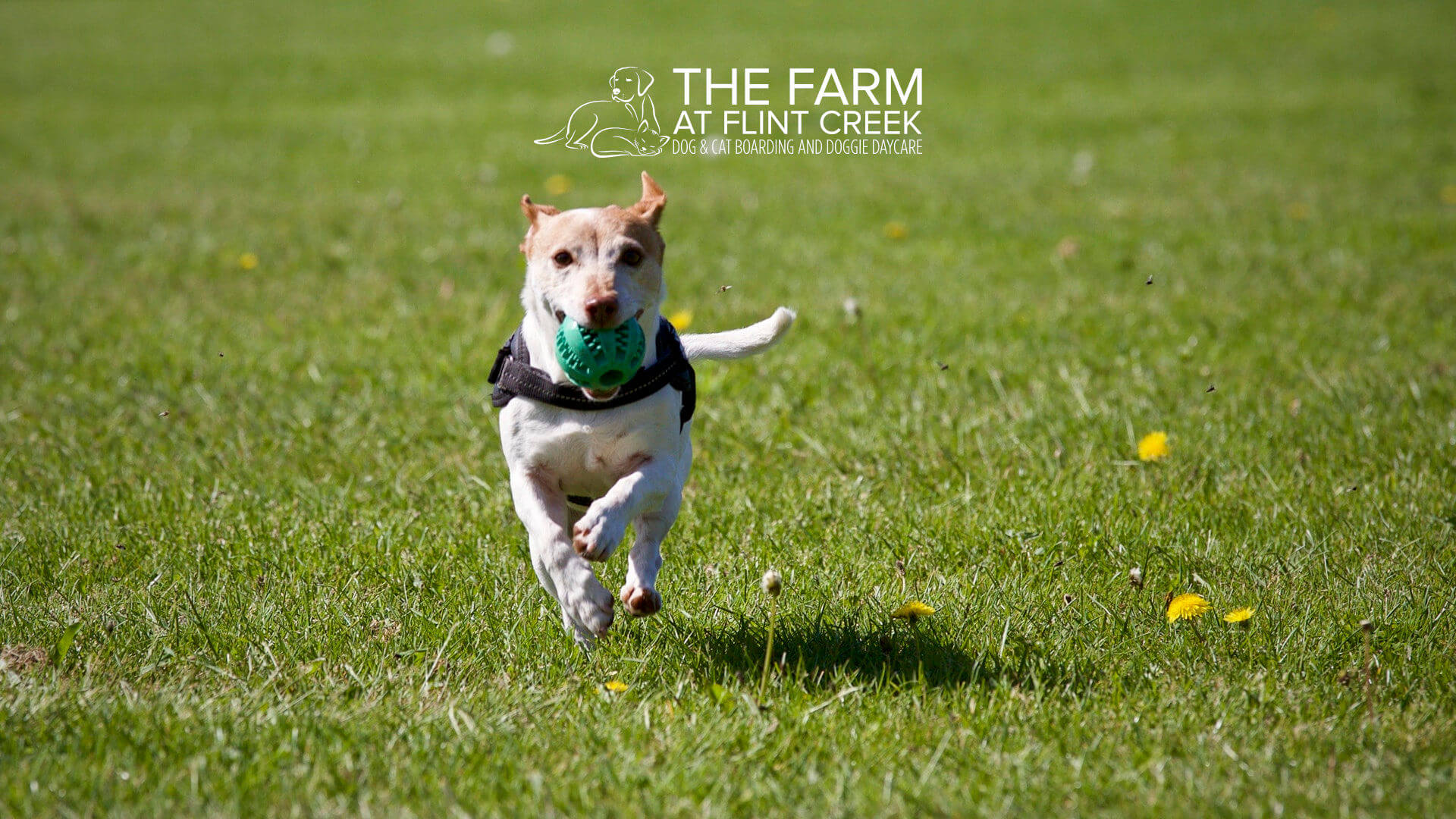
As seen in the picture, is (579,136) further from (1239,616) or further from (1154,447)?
(1239,616)

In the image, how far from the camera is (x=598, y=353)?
9.16 feet

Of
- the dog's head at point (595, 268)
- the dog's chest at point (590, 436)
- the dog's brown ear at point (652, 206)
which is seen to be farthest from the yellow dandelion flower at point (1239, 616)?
the dog's brown ear at point (652, 206)

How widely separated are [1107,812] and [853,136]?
10468mm

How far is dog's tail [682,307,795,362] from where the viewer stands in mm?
3375

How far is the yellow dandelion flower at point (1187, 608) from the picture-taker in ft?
10.8

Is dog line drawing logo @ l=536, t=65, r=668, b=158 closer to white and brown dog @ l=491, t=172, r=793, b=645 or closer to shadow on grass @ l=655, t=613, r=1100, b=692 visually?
white and brown dog @ l=491, t=172, r=793, b=645

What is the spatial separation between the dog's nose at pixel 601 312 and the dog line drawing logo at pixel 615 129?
9091 mm

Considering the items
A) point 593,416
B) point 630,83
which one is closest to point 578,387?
point 593,416

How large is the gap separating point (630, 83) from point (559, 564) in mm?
15222

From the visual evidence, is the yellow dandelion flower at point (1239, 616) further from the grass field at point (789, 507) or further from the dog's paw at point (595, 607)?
the dog's paw at point (595, 607)

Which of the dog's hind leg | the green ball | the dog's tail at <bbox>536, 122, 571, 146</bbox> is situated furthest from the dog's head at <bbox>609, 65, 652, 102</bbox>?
the green ball

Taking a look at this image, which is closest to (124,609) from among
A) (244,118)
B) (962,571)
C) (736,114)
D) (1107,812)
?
(962,571)

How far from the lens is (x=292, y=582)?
3594 millimetres

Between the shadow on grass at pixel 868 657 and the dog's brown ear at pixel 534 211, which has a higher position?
the dog's brown ear at pixel 534 211
